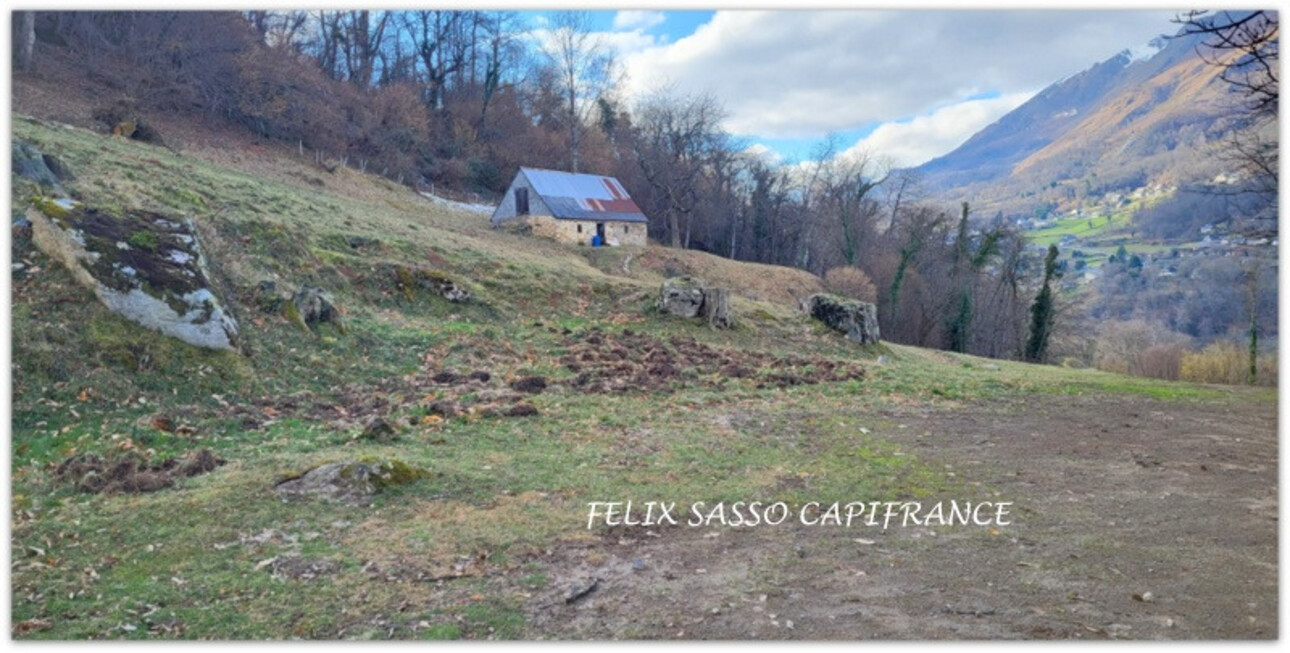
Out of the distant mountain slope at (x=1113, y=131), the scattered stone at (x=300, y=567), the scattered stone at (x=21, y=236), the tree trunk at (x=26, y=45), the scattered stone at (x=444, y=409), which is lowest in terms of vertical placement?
the scattered stone at (x=300, y=567)

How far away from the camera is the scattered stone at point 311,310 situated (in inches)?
509

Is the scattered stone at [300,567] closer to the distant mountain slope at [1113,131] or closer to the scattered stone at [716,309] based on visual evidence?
the distant mountain slope at [1113,131]

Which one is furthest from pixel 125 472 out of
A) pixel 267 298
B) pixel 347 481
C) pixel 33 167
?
pixel 33 167

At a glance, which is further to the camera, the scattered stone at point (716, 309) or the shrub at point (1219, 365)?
the scattered stone at point (716, 309)

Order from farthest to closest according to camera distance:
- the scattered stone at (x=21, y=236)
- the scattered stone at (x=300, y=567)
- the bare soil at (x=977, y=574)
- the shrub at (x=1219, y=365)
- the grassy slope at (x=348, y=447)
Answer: the shrub at (x=1219, y=365), the scattered stone at (x=21, y=236), the scattered stone at (x=300, y=567), the grassy slope at (x=348, y=447), the bare soil at (x=977, y=574)

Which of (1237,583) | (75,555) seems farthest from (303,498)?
(1237,583)

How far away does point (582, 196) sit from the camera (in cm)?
4484

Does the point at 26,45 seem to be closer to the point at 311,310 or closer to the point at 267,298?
the point at 267,298

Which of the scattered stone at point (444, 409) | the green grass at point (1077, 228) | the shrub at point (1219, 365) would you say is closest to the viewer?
the scattered stone at point (444, 409)

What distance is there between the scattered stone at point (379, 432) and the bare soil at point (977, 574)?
3.91m

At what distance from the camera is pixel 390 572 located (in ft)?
16.5

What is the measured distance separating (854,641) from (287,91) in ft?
143

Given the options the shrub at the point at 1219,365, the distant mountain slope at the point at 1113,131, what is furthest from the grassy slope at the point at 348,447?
the distant mountain slope at the point at 1113,131

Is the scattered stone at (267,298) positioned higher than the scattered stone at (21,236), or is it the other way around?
the scattered stone at (21,236)
